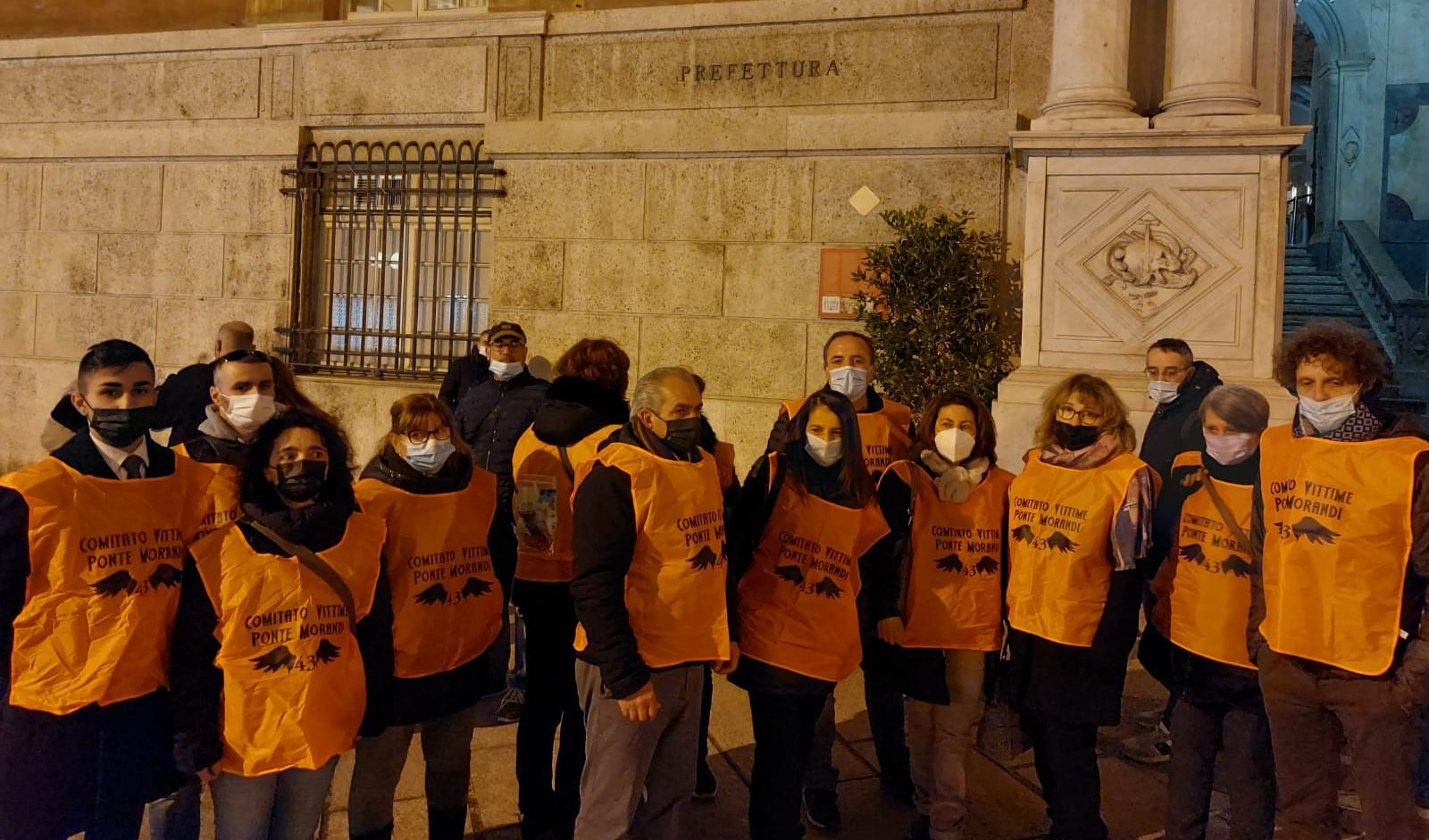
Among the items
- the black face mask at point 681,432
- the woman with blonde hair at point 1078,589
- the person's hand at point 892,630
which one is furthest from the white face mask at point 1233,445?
the black face mask at point 681,432

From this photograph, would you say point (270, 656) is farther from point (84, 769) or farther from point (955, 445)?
point (955, 445)

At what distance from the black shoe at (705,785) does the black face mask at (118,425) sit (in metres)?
2.57

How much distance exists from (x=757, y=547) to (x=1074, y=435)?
1.24 metres

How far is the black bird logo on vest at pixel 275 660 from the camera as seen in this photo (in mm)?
2736

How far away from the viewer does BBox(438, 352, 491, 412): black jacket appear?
21.3 ft

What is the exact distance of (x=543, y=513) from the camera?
392cm

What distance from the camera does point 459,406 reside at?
5.52m

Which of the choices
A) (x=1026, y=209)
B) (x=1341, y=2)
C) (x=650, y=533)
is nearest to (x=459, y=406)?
(x=650, y=533)

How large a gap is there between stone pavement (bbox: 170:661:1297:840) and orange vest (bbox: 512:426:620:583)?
3.46 feet

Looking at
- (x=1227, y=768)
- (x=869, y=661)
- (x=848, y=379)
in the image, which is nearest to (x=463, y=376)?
(x=848, y=379)

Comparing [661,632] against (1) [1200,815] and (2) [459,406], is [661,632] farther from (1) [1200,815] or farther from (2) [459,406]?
(2) [459,406]

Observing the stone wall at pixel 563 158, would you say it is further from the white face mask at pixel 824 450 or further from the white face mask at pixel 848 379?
the white face mask at pixel 824 450

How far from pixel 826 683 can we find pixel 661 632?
69 cm

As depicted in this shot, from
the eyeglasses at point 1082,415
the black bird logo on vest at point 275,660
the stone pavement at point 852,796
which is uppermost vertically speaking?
the eyeglasses at point 1082,415
